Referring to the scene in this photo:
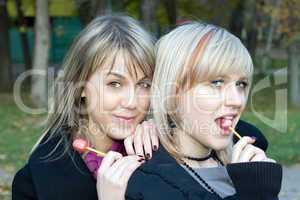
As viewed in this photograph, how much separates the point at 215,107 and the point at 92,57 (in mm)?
669

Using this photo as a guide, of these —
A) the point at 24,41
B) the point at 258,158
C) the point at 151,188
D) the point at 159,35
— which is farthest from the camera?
the point at 24,41

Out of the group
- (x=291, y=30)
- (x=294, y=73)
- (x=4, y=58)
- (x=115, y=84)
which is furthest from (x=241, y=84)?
(x=4, y=58)

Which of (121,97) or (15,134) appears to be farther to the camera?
(15,134)

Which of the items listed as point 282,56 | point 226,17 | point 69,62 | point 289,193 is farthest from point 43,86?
point 282,56

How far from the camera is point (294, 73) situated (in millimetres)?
16438

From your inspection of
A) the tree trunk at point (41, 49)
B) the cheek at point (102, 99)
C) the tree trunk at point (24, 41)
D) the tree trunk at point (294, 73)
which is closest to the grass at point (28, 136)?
the tree trunk at point (41, 49)

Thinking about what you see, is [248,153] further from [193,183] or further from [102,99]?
[102,99]

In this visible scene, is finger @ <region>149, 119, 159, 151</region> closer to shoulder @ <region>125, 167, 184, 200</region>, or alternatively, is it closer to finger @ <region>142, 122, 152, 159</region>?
finger @ <region>142, 122, 152, 159</region>

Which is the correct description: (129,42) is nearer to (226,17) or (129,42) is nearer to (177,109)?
(177,109)

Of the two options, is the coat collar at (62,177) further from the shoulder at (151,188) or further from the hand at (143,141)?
the shoulder at (151,188)

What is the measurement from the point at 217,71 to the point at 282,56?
35.5 meters

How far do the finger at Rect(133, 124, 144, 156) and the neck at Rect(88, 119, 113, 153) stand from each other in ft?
0.69

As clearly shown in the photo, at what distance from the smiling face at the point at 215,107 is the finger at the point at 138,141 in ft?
0.71

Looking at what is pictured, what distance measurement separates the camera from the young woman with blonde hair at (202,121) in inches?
78.3
